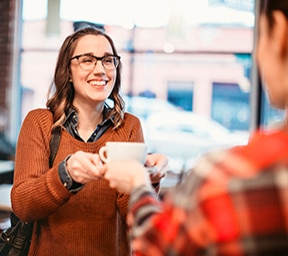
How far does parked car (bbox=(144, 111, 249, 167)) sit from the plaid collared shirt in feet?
14.1

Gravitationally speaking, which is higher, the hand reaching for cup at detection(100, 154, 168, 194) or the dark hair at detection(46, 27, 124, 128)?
the dark hair at detection(46, 27, 124, 128)

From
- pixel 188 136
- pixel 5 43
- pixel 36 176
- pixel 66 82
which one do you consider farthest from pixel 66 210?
pixel 5 43

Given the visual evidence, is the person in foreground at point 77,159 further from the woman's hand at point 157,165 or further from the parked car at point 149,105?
A: the parked car at point 149,105

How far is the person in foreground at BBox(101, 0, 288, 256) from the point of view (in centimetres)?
72

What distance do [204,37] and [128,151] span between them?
407cm

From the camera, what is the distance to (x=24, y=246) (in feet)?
5.39

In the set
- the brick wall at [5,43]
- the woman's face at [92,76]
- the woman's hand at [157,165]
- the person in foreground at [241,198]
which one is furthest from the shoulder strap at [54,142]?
the brick wall at [5,43]

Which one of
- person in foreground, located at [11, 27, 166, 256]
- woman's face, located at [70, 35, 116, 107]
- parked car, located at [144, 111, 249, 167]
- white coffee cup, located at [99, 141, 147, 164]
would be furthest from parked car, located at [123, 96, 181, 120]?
white coffee cup, located at [99, 141, 147, 164]

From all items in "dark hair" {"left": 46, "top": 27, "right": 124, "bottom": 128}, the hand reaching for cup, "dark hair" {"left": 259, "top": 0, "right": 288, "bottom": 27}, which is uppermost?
"dark hair" {"left": 259, "top": 0, "right": 288, "bottom": 27}

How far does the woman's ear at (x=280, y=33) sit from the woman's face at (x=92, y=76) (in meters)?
0.94

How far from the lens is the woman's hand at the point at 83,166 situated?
132 cm

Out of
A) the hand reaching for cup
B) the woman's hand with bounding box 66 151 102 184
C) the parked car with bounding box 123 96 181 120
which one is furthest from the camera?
the parked car with bounding box 123 96 181 120

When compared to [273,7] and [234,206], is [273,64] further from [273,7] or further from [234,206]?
[234,206]

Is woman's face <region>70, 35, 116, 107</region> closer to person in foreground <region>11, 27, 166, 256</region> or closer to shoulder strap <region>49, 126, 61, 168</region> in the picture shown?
person in foreground <region>11, 27, 166, 256</region>
